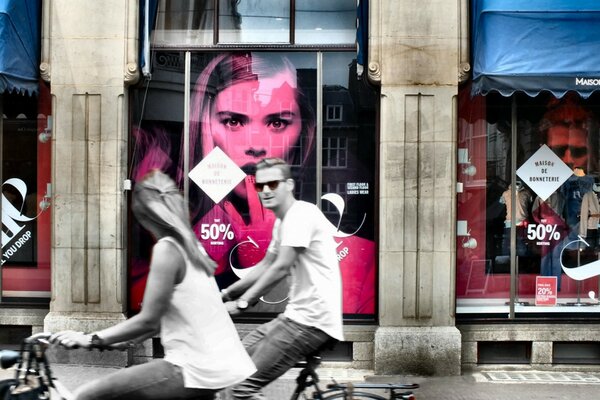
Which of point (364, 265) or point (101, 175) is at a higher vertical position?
point (101, 175)

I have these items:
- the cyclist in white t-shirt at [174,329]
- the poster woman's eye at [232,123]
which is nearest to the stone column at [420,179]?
the poster woman's eye at [232,123]

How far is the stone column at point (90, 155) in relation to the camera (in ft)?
31.9

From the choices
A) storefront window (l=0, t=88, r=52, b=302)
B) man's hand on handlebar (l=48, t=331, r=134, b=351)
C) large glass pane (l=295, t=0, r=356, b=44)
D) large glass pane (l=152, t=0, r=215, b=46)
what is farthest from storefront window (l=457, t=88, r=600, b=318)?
man's hand on handlebar (l=48, t=331, r=134, b=351)

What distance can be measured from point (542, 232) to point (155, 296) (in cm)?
715

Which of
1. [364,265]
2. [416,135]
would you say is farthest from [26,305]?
[416,135]

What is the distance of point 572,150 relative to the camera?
10164mm

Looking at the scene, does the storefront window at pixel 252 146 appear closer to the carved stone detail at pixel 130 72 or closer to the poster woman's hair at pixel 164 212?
the carved stone detail at pixel 130 72

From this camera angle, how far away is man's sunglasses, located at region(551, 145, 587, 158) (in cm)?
1015

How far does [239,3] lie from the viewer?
10117 mm

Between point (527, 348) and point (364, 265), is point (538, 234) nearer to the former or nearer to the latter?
point (527, 348)

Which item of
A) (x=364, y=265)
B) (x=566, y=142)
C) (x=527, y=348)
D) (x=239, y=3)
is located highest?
(x=239, y=3)

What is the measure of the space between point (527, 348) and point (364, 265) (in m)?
2.20

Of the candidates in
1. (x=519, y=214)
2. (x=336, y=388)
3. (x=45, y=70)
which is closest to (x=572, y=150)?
(x=519, y=214)

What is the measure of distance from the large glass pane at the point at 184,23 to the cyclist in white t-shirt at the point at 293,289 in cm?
506
